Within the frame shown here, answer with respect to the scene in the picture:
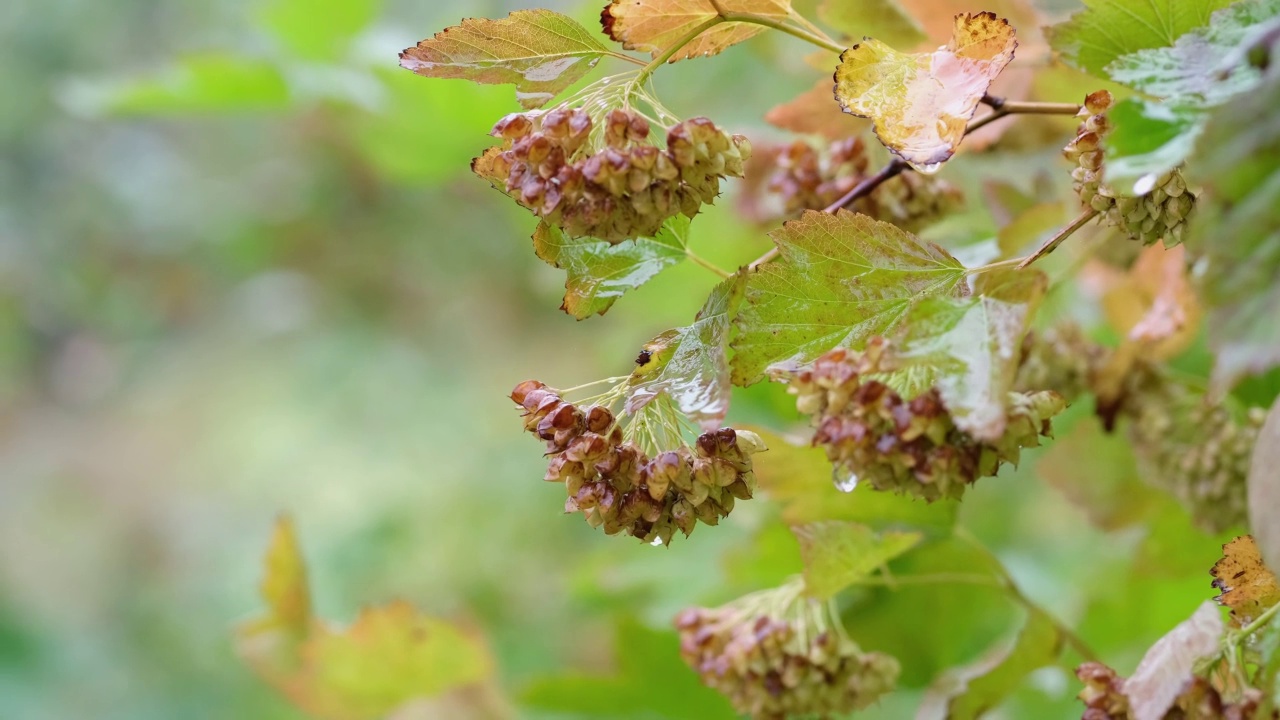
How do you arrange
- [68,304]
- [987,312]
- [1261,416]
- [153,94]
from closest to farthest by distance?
[987,312]
[1261,416]
[153,94]
[68,304]

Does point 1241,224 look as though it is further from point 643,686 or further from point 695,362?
point 643,686

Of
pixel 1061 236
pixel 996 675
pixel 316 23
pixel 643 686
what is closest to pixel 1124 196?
pixel 1061 236

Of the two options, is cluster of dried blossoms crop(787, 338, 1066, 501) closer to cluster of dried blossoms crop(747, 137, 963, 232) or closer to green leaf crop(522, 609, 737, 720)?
cluster of dried blossoms crop(747, 137, 963, 232)

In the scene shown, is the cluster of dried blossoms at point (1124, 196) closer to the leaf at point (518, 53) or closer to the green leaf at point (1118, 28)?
the green leaf at point (1118, 28)

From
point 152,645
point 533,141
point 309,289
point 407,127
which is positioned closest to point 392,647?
point 533,141

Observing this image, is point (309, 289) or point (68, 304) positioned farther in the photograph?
point (68, 304)

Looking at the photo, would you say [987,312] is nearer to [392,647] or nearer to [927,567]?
[927,567]

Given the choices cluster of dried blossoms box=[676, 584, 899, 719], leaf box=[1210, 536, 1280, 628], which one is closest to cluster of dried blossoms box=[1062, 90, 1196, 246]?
leaf box=[1210, 536, 1280, 628]
